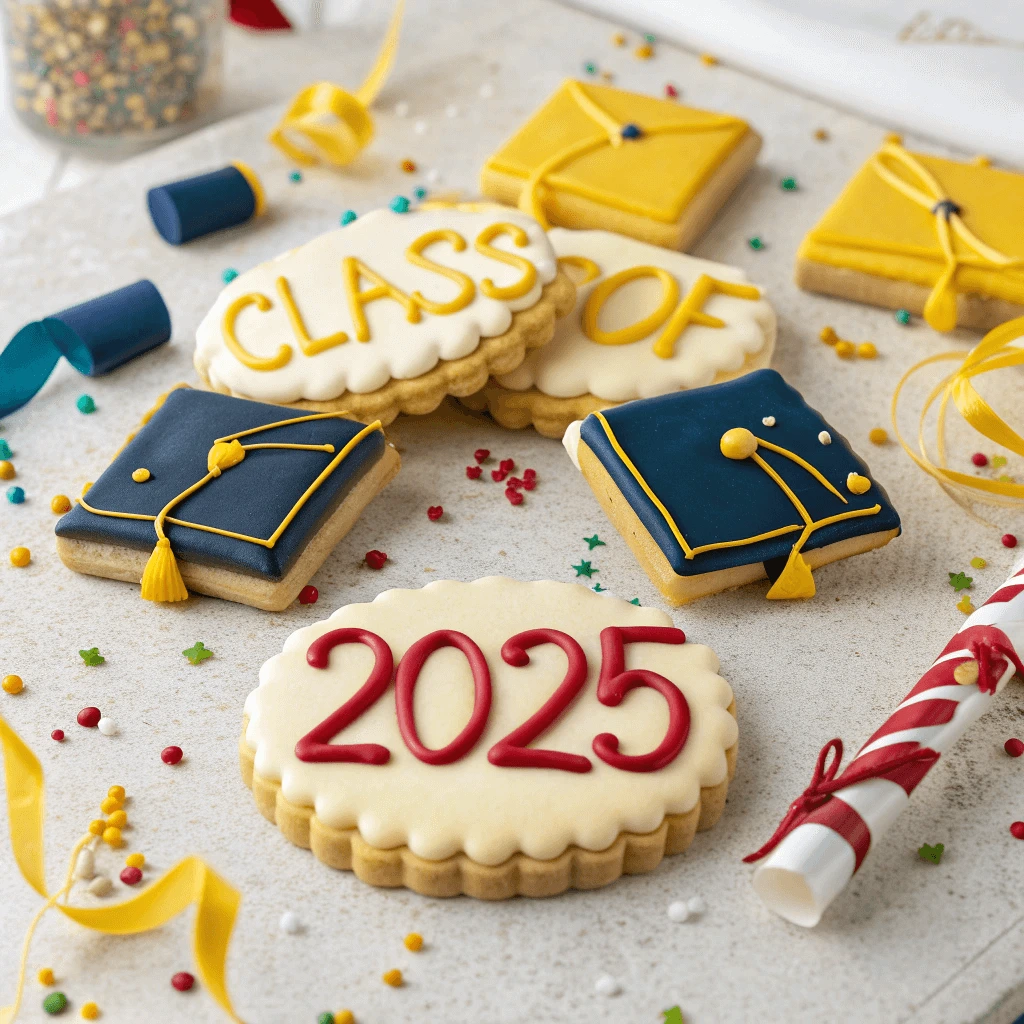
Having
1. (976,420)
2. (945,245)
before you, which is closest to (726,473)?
(976,420)

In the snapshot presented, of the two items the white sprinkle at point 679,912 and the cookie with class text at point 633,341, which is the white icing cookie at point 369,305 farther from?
the white sprinkle at point 679,912

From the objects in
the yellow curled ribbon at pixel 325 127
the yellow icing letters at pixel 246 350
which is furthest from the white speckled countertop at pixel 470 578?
the yellow icing letters at pixel 246 350

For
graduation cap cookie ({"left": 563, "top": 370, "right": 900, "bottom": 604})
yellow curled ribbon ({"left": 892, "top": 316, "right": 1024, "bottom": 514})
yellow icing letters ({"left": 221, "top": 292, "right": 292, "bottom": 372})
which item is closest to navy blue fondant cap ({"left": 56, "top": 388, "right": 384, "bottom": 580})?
yellow icing letters ({"left": 221, "top": 292, "right": 292, "bottom": 372})

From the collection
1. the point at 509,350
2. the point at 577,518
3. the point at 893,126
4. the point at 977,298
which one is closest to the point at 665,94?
the point at 893,126

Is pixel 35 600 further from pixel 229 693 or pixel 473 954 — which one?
pixel 473 954

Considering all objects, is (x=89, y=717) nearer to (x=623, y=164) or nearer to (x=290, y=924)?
(x=290, y=924)
